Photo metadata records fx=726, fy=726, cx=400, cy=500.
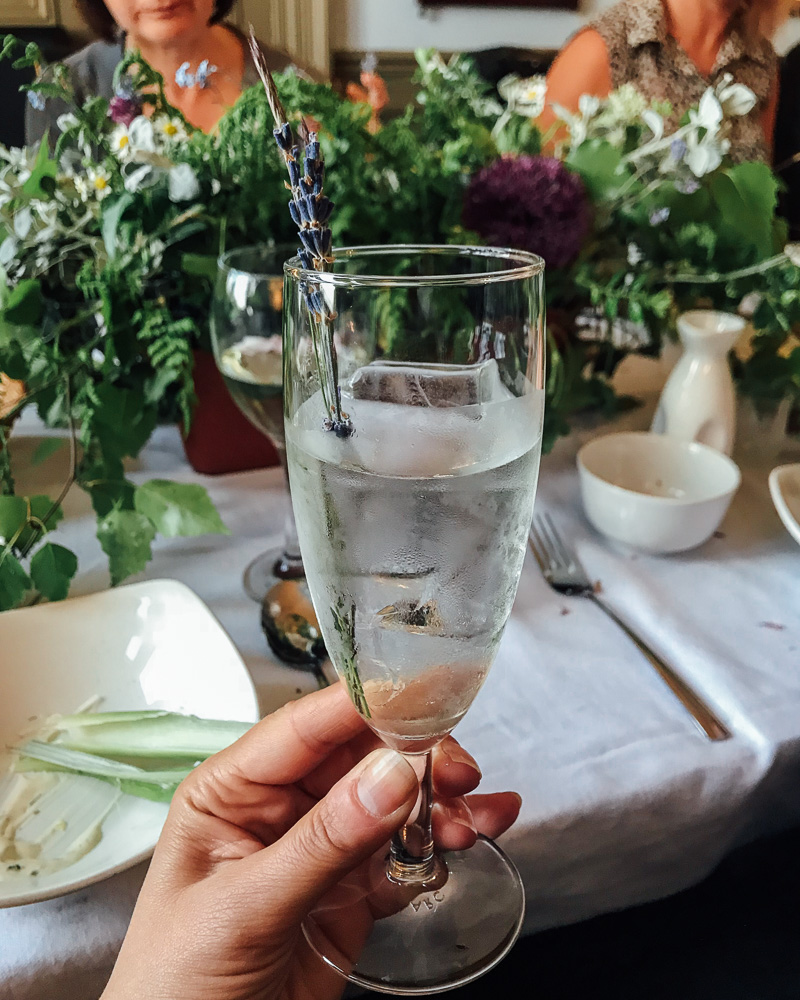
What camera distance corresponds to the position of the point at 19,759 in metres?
0.43

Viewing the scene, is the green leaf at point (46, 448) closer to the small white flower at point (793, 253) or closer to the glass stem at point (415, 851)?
the glass stem at point (415, 851)

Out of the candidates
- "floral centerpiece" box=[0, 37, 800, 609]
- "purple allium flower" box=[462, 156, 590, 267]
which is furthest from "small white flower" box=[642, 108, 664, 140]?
"purple allium flower" box=[462, 156, 590, 267]

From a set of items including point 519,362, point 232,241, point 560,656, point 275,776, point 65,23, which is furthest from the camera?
point 65,23

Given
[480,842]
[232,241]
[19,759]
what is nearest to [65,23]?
[232,241]

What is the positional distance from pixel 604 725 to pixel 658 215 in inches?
20.1

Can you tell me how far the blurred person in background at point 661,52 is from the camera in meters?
1.58

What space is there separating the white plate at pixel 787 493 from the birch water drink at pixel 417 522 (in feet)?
1.25

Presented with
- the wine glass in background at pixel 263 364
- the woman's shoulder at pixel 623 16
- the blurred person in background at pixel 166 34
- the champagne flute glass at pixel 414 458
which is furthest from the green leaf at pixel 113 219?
the woman's shoulder at pixel 623 16

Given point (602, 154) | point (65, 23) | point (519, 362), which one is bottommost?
point (519, 362)

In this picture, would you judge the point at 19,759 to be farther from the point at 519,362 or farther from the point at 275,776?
the point at 519,362

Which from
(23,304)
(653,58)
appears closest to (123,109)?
(23,304)

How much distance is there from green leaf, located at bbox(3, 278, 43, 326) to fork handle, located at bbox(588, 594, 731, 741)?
0.54m

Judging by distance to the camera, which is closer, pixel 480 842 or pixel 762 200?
pixel 480 842

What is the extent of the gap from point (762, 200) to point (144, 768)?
0.79m
